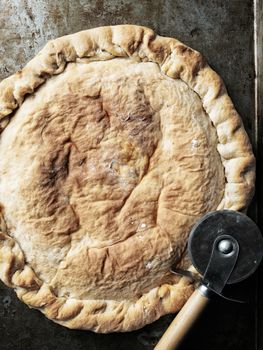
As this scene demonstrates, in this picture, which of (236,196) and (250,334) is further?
(250,334)

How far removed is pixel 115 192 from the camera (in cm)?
241

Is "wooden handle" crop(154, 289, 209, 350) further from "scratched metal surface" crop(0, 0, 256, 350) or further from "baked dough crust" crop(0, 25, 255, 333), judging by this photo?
"scratched metal surface" crop(0, 0, 256, 350)

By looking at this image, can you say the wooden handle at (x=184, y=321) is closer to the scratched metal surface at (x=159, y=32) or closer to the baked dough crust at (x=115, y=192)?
the baked dough crust at (x=115, y=192)

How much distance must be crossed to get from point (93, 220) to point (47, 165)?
1.02ft

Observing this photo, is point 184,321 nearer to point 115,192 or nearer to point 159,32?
point 115,192

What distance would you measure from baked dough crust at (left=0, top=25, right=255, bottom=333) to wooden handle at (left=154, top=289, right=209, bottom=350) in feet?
0.51

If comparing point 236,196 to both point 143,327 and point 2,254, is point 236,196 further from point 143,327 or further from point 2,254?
point 2,254

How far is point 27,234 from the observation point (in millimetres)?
2400

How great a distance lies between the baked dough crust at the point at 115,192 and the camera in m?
2.38

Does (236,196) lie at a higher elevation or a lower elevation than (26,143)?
lower

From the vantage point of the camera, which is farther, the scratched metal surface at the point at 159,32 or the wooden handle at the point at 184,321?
the scratched metal surface at the point at 159,32

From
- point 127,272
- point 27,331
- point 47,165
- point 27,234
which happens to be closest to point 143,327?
point 127,272

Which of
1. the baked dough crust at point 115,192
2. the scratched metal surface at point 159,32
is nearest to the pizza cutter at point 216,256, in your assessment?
the baked dough crust at point 115,192

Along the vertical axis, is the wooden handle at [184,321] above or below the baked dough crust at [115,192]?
below
